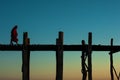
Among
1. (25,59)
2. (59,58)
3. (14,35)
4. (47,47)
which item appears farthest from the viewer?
(14,35)

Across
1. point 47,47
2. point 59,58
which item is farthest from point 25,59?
point 59,58

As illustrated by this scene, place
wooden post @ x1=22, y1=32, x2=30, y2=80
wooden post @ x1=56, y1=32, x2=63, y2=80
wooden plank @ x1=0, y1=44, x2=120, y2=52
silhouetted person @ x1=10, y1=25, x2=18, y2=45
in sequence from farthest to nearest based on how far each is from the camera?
silhouetted person @ x1=10, y1=25, x2=18, y2=45, wooden plank @ x1=0, y1=44, x2=120, y2=52, wooden post @ x1=22, y1=32, x2=30, y2=80, wooden post @ x1=56, y1=32, x2=63, y2=80

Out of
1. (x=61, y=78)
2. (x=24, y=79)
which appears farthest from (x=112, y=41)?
(x=24, y=79)

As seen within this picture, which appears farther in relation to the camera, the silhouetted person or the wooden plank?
the silhouetted person

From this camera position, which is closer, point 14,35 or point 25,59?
point 25,59

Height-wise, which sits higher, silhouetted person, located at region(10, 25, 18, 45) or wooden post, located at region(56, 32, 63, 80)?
silhouetted person, located at region(10, 25, 18, 45)

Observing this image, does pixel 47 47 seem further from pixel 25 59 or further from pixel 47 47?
pixel 25 59

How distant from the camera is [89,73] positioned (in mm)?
19969

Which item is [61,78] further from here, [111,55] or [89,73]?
[111,55]

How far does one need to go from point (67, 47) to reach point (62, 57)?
0.87 metres

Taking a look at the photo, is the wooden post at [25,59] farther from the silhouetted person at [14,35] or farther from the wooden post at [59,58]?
the wooden post at [59,58]

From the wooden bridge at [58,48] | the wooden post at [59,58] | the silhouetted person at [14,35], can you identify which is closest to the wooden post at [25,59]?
the wooden bridge at [58,48]

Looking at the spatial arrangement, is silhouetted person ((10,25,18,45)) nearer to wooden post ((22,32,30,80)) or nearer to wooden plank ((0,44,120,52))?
wooden plank ((0,44,120,52))

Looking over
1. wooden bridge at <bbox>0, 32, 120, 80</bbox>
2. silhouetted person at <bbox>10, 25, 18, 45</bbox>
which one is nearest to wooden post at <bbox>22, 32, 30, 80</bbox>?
wooden bridge at <bbox>0, 32, 120, 80</bbox>
